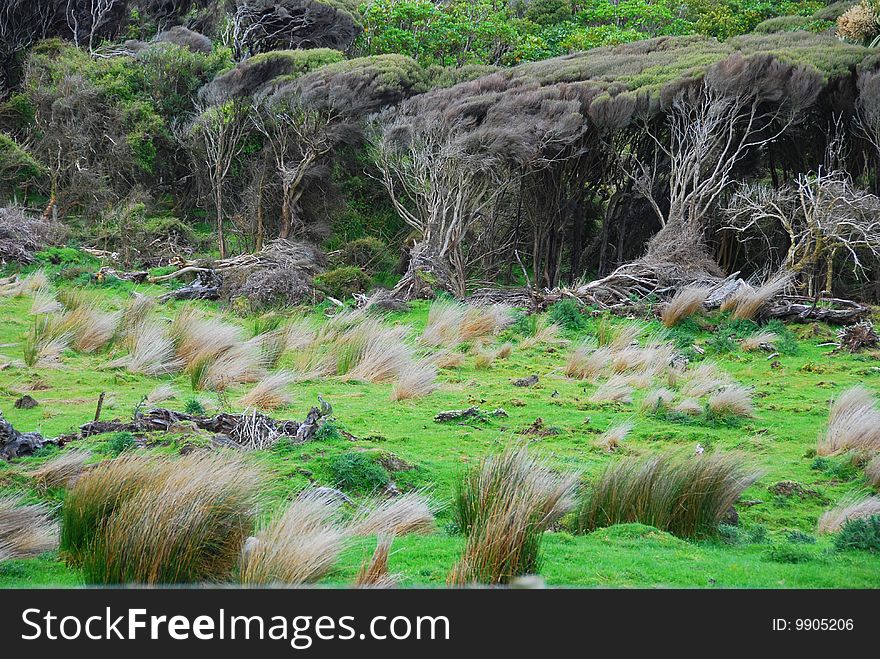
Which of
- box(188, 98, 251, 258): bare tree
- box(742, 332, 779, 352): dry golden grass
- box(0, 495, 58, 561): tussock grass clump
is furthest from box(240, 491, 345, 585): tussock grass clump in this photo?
box(188, 98, 251, 258): bare tree

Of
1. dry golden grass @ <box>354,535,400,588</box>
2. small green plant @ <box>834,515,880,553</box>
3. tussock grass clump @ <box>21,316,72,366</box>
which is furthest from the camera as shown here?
tussock grass clump @ <box>21,316,72,366</box>

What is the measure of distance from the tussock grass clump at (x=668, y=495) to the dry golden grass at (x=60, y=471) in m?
3.45

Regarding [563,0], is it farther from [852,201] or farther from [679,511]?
[679,511]

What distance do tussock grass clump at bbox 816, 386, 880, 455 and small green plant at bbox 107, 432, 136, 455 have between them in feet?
19.8

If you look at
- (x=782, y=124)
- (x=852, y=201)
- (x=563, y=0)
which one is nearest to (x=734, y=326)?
(x=852, y=201)

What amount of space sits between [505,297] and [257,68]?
1206cm

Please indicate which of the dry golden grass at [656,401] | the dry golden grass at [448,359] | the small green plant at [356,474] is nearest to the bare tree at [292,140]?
the dry golden grass at [448,359]

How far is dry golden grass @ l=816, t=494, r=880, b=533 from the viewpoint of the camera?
5.63 metres

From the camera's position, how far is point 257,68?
24.6m

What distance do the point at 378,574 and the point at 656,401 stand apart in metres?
5.96

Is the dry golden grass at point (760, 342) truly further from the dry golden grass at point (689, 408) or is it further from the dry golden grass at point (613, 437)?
the dry golden grass at point (613, 437)

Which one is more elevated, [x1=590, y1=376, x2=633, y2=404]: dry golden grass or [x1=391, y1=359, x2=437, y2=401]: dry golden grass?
[x1=391, y1=359, x2=437, y2=401]: dry golden grass

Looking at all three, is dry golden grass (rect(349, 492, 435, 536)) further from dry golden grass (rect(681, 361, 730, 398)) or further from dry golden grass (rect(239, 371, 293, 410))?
dry golden grass (rect(681, 361, 730, 398))
